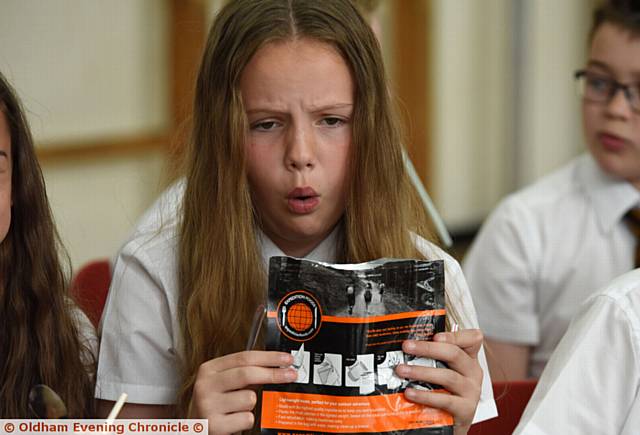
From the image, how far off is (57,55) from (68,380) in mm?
2384

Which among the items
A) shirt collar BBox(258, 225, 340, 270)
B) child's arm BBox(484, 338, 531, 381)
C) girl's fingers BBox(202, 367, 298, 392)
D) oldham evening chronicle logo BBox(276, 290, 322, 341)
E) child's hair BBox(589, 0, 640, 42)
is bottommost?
child's arm BBox(484, 338, 531, 381)

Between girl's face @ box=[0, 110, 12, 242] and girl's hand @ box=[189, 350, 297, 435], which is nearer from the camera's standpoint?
girl's hand @ box=[189, 350, 297, 435]

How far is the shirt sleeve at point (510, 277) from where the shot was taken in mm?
2422

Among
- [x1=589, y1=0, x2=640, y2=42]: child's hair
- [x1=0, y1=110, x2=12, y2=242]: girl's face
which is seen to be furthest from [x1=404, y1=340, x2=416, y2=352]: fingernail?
[x1=589, y1=0, x2=640, y2=42]: child's hair

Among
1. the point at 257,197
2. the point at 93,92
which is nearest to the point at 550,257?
the point at 257,197

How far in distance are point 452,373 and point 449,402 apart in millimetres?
39

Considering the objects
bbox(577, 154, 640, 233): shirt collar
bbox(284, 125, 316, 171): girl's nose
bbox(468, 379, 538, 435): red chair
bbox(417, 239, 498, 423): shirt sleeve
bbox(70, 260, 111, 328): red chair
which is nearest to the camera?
bbox(284, 125, 316, 171): girl's nose

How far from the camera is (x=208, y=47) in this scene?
5.02 feet

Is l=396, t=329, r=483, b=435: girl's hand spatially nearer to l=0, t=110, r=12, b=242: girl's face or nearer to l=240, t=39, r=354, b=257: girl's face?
l=240, t=39, r=354, b=257: girl's face

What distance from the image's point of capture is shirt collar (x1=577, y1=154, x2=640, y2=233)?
2379 mm

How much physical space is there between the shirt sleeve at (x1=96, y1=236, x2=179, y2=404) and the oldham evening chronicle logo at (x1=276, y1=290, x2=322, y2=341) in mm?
276

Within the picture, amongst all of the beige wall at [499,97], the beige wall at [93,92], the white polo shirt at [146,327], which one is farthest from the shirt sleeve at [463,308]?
the beige wall at [499,97]

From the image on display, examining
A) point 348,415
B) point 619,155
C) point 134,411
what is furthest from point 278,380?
point 619,155

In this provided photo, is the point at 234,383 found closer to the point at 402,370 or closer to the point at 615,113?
the point at 402,370
